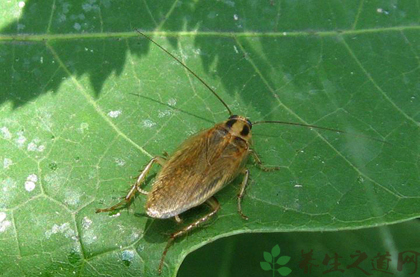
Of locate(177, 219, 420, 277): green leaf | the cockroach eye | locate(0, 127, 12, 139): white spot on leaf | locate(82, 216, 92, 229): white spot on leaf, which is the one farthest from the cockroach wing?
locate(0, 127, 12, 139): white spot on leaf

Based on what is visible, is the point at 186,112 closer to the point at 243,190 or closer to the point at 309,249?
the point at 243,190

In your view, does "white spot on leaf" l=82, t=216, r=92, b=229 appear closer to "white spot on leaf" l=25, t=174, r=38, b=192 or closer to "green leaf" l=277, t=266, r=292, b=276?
"white spot on leaf" l=25, t=174, r=38, b=192

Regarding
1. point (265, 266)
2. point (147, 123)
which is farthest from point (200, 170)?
point (265, 266)

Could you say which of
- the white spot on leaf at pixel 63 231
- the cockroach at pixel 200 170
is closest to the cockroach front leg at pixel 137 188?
the cockroach at pixel 200 170

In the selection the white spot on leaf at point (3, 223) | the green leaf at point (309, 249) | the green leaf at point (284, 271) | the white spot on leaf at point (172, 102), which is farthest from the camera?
the green leaf at point (309, 249)

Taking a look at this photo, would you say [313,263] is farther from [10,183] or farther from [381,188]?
[10,183]

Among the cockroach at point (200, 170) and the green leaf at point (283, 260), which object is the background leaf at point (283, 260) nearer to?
the green leaf at point (283, 260)

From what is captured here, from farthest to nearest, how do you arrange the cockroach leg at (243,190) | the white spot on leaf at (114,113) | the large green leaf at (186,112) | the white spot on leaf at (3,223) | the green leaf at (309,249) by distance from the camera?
the green leaf at (309,249) < the white spot on leaf at (114,113) < the cockroach leg at (243,190) < the large green leaf at (186,112) < the white spot on leaf at (3,223)

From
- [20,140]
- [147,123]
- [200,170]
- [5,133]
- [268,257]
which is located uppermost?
[5,133]
